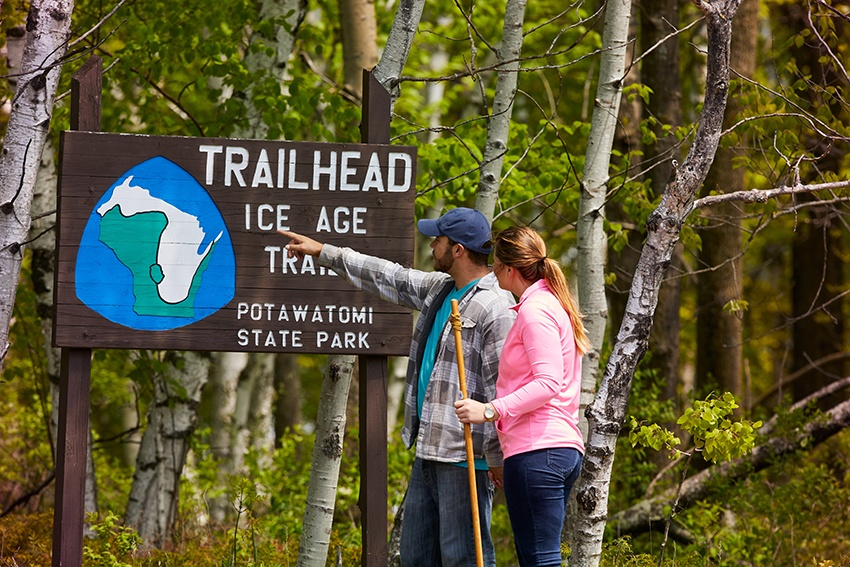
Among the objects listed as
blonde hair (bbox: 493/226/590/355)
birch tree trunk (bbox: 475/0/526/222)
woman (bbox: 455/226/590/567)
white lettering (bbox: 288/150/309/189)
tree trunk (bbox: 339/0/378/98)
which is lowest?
woman (bbox: 455/226/590/567)

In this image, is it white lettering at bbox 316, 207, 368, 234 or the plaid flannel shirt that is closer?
the plaid flannel shirt

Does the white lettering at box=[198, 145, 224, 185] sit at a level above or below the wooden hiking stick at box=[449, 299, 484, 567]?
above

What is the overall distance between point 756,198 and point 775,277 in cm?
2388

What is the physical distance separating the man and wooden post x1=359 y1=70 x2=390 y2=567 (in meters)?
0.48

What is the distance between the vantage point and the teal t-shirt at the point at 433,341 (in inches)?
186

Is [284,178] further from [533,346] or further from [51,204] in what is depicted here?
[51,204]

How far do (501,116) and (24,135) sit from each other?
294 cm

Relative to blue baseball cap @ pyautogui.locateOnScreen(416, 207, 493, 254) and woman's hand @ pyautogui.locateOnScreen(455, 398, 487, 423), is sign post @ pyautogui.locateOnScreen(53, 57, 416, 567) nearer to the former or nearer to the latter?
blue baseball cap @ pyautogui.locateOnScreen(416, 207, 493, 254)

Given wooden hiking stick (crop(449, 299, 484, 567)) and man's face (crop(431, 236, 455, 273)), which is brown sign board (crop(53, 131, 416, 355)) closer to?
A: man's face (crop(431, 236, 455, 273))

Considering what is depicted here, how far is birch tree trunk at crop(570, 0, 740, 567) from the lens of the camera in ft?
16.2

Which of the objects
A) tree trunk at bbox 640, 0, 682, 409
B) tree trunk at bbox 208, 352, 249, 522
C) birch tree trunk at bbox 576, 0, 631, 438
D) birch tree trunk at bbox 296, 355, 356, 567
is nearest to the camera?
birch tree trunk at bbox 296, 355, 356, 567

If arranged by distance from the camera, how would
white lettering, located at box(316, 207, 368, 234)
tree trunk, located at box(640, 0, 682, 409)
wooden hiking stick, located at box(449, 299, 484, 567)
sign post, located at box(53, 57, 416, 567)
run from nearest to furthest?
wooden hiking stick, located at box(449, 299, 484, 567) → sign post, located at box(53, 57, 416, 567) → white lettering, located at box(316, 207, 368, 234) → tree trunk, located at box(640, 0, 682, 409)

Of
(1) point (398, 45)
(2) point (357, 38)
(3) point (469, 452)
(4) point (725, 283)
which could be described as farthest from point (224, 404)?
(3) point (469, 452)

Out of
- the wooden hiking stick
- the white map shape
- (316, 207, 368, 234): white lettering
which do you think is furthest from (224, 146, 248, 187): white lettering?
the wooden hiking stick
